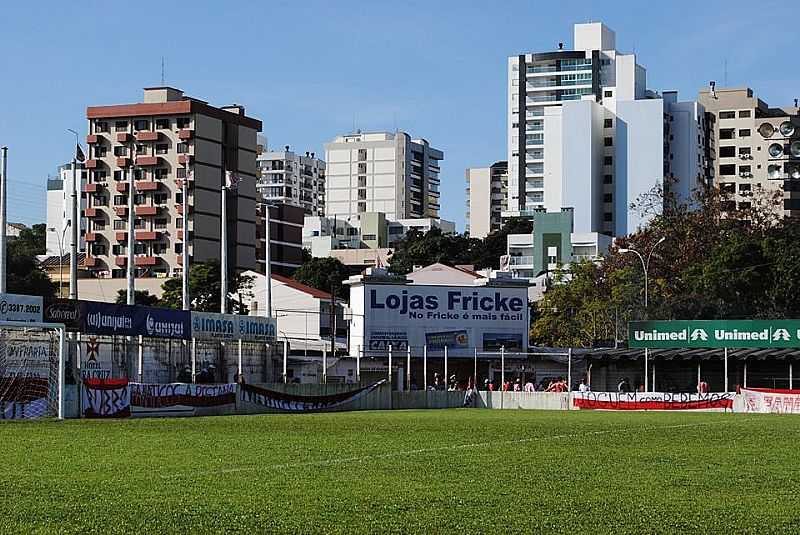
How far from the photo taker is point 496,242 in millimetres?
181375

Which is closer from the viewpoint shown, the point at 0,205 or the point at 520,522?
the point at 520,522

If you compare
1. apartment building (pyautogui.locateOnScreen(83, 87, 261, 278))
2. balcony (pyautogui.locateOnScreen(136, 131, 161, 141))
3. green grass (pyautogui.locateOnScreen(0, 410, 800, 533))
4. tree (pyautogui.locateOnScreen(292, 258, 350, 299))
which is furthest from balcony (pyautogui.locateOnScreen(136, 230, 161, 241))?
green grass (pyautogui.locateOnScreen(0, 410, 800, 533))

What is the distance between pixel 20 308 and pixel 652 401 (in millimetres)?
29230

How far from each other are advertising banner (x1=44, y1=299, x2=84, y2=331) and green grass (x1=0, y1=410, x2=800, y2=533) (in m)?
13.7

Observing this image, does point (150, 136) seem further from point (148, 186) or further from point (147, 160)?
point (148, 186)

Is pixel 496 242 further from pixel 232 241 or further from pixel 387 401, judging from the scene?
pixel 387 401

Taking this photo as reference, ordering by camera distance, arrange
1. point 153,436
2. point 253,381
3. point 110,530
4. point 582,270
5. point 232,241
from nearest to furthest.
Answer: point 110,530, point 153,436, point 253,381, point 582,270, point 232,241

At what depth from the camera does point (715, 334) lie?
65812mm

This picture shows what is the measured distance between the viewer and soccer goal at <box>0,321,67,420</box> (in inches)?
1560

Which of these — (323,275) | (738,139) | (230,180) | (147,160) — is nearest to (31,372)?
(230,180)

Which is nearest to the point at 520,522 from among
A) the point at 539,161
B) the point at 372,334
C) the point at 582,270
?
the point at 372,334

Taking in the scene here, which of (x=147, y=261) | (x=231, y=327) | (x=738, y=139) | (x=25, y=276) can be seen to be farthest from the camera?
(x=738, y=139)

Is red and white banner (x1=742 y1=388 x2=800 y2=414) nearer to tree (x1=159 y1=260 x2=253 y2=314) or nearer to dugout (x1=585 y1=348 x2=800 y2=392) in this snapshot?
dugout (x1=585 y1=348 x2=800 y2=392)

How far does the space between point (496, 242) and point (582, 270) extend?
73665mm
